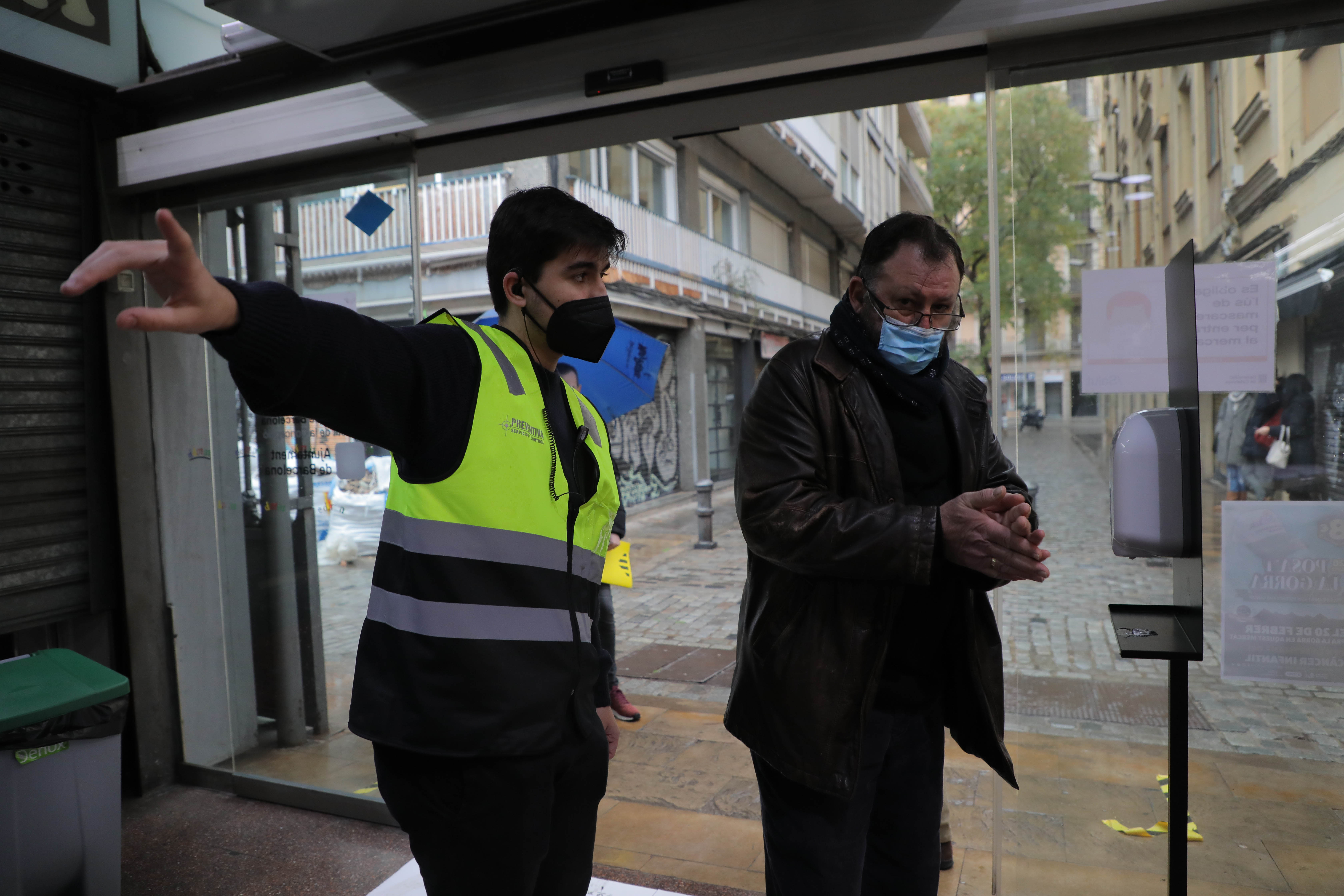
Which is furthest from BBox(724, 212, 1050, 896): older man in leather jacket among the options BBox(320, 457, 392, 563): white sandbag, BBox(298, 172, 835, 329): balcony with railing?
BBox(320, 457, 392, 563): white sandbag

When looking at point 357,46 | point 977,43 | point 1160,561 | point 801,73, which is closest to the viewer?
point 977,43

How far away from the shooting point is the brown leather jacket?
1.79 metres

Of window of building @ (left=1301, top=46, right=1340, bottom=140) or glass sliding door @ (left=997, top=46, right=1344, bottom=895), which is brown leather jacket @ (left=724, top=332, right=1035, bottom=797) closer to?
Result: glass sliding door @ (left=997, top=46, right=1344, bottom=895)

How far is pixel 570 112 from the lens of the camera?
10.2ft

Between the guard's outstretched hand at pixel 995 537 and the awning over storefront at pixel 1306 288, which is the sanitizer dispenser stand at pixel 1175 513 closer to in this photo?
the guard's outstretched hand at pixel 995 537

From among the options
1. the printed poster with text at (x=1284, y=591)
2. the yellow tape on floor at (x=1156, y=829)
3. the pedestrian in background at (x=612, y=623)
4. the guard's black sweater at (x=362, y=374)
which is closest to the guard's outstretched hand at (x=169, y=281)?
the guard's black sweater at (x=362, y=374)

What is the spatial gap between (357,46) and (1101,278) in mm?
2669

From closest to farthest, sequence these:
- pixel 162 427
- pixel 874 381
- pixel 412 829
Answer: pixel 412 829 < pixel 874 381 < pixel 162 427

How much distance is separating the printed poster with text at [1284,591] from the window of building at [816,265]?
22.2 meters

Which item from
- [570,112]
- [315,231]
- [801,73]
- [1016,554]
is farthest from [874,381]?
[315,231]

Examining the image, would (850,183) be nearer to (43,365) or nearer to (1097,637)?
(43,365)

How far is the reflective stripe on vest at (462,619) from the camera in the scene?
1.61 m

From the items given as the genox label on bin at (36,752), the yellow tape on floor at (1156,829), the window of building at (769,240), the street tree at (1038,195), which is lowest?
the yellow tape on floor at (1156,829)

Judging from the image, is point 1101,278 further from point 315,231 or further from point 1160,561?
point 315,231
